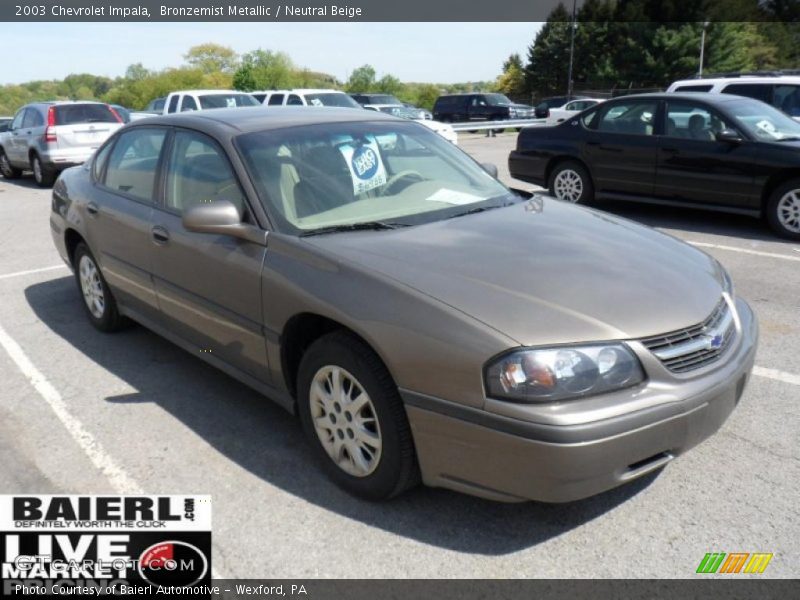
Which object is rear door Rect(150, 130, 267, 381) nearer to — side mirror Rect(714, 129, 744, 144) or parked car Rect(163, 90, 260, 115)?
side mirror Rect(714, 129, 744, 144)

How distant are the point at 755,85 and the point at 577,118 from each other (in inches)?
132

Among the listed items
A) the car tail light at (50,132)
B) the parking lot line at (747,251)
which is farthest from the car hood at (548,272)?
the car tail light at (50,132)

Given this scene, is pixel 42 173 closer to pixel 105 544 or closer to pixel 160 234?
pixel 160 234

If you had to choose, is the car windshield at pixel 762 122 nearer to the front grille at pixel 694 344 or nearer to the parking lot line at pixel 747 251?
the parking lot line at pixel 747 251

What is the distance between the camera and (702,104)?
805 cm

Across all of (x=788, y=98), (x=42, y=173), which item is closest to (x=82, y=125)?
(x=42, y=173)

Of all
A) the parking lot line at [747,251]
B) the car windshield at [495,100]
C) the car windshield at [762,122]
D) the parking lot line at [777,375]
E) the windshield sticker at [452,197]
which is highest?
the car windshield at [495,100]

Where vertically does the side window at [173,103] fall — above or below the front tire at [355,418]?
above

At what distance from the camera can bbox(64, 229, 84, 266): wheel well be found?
5.41 m

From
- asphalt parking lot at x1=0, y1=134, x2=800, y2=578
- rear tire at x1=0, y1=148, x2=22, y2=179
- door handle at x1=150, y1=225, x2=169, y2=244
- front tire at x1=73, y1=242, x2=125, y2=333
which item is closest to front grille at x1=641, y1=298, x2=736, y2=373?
asphalt parking lot at x1=0, y1=134, x2=800, y2=578

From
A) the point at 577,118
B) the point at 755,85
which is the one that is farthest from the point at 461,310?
the point at 755,85

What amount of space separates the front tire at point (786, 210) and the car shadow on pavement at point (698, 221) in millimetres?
110

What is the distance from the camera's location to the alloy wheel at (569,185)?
926cm

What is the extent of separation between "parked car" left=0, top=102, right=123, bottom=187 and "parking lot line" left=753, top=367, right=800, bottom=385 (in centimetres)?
1298
